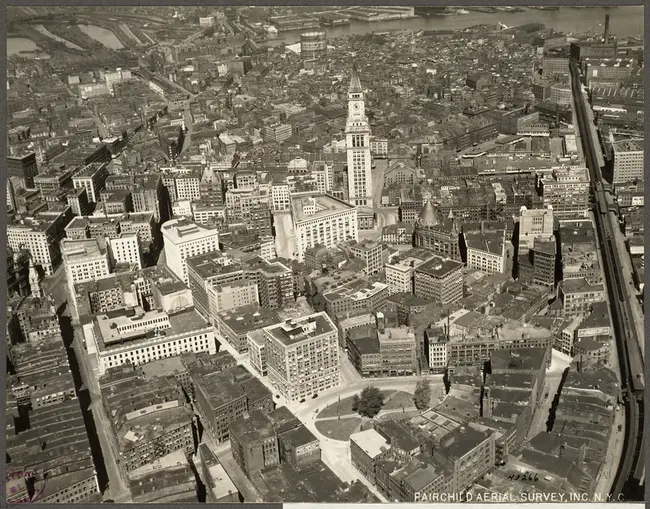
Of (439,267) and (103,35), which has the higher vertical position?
(103,35)

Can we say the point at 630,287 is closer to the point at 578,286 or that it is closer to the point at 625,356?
the point at 578,286

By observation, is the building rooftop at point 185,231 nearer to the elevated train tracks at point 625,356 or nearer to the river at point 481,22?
the elevated train tracks at point 625,356

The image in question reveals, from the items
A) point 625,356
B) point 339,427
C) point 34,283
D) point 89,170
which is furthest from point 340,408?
point 89,170

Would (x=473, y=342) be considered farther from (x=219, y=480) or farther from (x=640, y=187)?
(x=640, y=187)

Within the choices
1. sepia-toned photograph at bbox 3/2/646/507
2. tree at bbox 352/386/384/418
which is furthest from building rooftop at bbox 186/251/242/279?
tree at bbox 352/386/384/418

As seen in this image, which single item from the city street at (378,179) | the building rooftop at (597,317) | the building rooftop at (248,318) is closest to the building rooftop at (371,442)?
the building rooftop at (248,318)
